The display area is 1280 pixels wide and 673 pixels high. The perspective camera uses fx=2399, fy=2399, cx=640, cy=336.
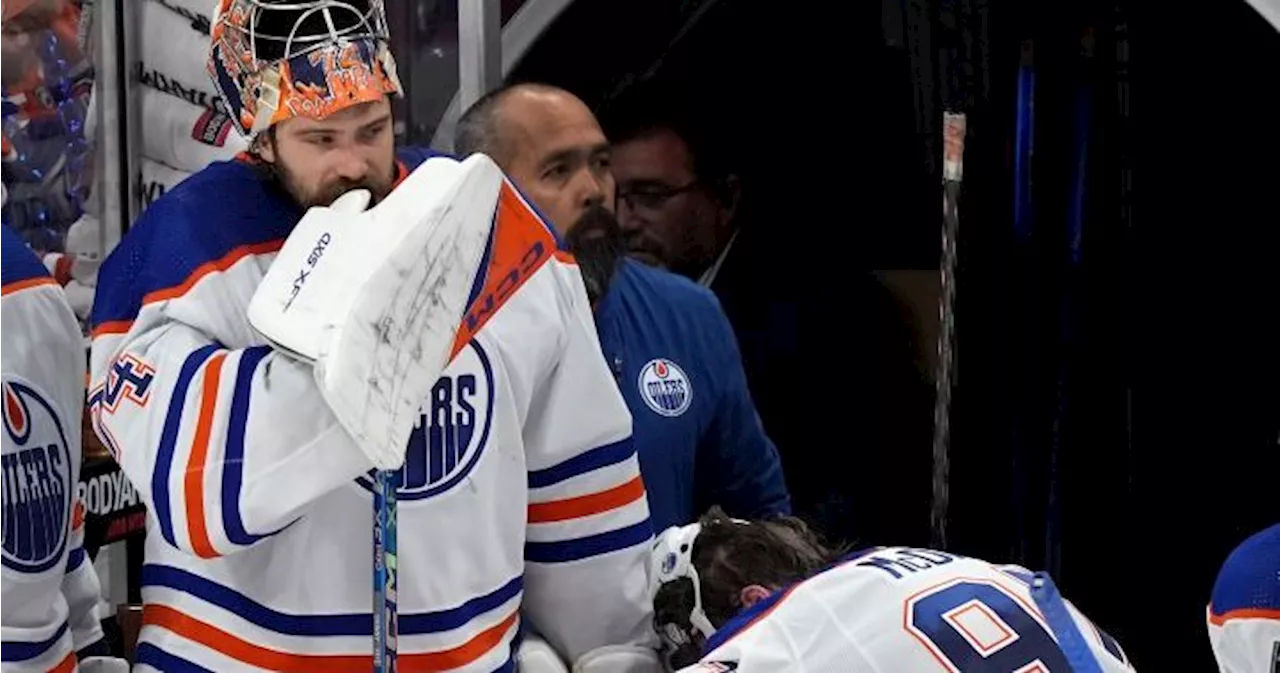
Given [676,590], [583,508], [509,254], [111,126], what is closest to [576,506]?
[583,508]

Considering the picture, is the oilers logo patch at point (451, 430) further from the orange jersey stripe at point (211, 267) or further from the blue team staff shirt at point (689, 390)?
the blue team staff shirt at point (689, 390)

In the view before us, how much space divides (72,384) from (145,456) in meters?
0.31

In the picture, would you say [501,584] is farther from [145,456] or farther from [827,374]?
[827,374]

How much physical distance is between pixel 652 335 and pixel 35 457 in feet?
2.72

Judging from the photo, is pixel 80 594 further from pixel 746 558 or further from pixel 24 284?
pixel 746 558

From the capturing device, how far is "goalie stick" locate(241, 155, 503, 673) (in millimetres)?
1569

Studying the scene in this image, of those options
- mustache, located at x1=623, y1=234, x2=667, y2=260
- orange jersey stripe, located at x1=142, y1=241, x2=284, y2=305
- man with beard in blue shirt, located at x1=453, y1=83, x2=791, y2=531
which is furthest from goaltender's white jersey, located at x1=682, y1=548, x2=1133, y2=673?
mustache, located at x1=623, y1=234, x2=667, y2=260

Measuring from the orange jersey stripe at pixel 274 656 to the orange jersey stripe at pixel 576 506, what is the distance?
0.52ft

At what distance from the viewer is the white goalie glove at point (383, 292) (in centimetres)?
157

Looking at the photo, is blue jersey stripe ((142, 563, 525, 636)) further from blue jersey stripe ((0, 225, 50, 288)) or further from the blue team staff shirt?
the blue team staff shirt

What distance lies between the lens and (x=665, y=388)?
2.53 m

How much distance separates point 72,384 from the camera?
1.98 m

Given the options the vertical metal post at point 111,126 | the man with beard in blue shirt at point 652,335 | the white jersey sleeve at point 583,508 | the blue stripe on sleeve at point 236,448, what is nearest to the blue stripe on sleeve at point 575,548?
the white jersey sleeve at point 583,508

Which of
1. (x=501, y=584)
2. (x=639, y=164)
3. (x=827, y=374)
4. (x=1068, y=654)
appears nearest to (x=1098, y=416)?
(x=827, y=374)
